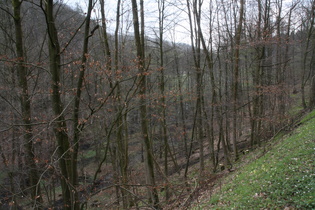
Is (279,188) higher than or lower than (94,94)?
lower

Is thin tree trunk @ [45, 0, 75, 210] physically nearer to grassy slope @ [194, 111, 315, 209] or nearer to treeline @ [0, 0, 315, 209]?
treeline @ [0, 0, 315, 209]

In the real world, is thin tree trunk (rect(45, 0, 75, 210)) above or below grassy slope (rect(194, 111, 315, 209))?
above

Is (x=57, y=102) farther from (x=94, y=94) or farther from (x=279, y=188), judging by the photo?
(x=279, y=188)

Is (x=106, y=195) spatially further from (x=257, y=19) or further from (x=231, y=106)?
(x=257, y=19)

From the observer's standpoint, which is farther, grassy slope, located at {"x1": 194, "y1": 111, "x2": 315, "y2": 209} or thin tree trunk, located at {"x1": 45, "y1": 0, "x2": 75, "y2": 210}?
grassy slope, located at {"x1": 194, "y1": 111, "x2": 315, "y2": 209}

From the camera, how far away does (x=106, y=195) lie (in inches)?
645

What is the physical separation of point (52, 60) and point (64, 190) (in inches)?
108

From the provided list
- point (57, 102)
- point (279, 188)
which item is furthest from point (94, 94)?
point (279, 188)

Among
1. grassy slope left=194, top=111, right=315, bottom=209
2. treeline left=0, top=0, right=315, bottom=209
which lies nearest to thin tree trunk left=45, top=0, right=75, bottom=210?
treeline left=0, top=0, right=315, bottom=209

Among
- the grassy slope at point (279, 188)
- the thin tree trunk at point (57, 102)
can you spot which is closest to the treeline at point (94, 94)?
the thin tree trunk at point (57, 102)

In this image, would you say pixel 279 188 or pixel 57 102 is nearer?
pixel 57 102

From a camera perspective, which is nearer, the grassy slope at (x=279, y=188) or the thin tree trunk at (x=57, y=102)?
the thin tree trunk at (x=57, y=102)

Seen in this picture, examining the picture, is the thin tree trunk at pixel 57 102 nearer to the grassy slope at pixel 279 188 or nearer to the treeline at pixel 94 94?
the treeline at pixel 94 94

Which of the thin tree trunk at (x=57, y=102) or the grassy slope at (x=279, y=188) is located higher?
the thin tree trunk at (x=57, y=102)
